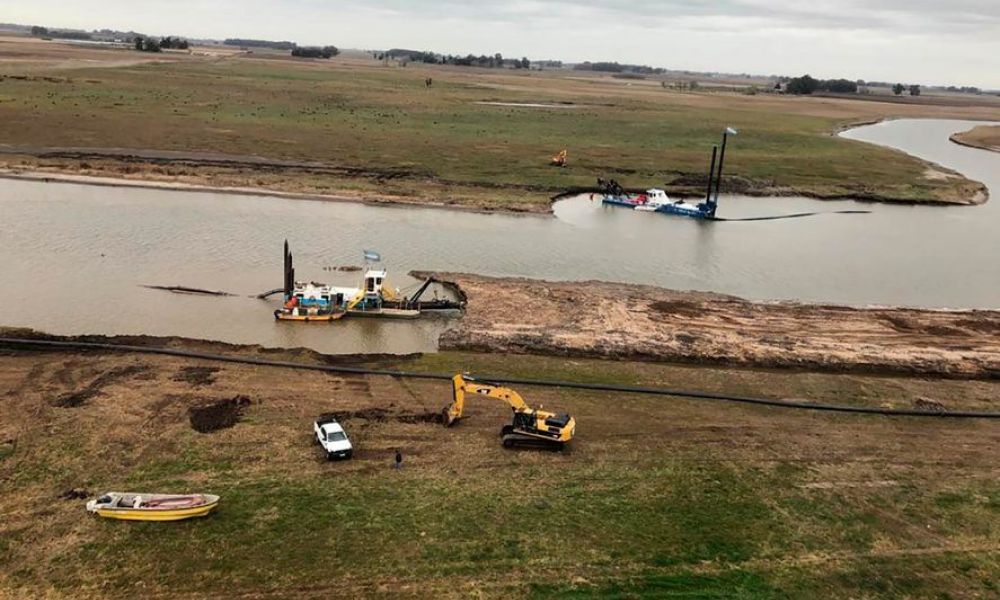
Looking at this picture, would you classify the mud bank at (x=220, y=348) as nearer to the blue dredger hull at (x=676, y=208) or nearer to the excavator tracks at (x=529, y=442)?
the excavator tracks at (x=529, y=442)

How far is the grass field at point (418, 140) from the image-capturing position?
6006cm

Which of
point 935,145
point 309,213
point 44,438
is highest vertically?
point 935,145

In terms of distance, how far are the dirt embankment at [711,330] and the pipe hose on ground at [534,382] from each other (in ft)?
11.4

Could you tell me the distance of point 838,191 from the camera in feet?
222

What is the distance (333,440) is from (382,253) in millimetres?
22916

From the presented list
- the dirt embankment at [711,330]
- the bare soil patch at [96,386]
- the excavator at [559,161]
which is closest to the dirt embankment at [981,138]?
the excavator at [559,161]

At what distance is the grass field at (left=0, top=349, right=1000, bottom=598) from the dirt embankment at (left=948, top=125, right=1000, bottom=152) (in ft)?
359

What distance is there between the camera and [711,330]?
108 feet

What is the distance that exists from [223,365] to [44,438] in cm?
667

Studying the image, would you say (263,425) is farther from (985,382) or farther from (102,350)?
(985,382)

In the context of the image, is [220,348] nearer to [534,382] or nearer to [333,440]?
[333,440]

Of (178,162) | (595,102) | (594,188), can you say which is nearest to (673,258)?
(594,188)

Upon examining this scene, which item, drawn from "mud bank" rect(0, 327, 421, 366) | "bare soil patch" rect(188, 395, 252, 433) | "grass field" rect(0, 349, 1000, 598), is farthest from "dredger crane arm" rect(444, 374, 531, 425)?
"bare soil patch" rect(188, 395, 252, 433)

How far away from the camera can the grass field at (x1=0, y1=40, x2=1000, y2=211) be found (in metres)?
60.1
